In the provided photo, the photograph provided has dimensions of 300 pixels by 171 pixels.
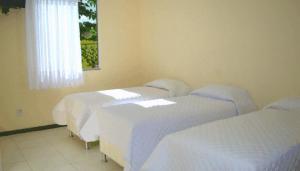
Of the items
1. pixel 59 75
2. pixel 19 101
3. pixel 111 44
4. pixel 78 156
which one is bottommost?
pixel 78 156

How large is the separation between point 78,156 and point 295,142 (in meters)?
2.33

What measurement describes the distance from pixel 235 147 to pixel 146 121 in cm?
97

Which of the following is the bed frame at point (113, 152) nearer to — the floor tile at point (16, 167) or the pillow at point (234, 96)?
the floor tile at point (16, 167)

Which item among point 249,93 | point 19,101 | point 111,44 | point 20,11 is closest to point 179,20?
point 111,44

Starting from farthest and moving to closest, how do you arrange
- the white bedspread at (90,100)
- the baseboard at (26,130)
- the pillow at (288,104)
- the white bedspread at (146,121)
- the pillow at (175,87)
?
the baseboard at (26,130) < the pillow at (175,87) < the white bedspread at (90,100) < the pillow at (288,104) < the white bedspread at (146,121)

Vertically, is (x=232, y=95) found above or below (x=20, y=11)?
below

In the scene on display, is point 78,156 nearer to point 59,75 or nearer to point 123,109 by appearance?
point 123,109

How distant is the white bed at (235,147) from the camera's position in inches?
73.3

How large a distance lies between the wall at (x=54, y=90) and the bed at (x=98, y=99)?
1.35 ft

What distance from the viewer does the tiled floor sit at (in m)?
3.23

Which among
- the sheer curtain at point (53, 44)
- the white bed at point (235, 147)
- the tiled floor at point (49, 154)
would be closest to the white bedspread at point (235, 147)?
the white bed at point (235, 147)

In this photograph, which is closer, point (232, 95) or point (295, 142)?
point (295, 142)

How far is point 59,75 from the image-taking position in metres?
4.41

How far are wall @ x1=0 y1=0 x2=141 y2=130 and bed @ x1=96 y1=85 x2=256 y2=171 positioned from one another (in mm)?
1607
